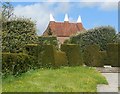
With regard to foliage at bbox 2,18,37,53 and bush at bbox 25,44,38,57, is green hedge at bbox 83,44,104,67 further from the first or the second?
bush at bbox 25,44,38,57

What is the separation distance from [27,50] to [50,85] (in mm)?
7258

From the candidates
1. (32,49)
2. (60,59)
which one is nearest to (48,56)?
(32,49)

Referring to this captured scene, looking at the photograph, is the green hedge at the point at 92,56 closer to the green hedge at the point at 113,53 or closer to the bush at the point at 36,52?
the green hedge at the point at 113,53

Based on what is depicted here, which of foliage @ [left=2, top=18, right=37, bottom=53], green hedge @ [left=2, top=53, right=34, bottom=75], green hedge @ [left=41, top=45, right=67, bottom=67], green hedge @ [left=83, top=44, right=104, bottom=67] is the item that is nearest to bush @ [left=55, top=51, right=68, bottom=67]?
green hedge @ [left=41, top=45, right=67, bottom=67]

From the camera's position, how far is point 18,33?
20938 mm

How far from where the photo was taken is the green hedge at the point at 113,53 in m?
22.7

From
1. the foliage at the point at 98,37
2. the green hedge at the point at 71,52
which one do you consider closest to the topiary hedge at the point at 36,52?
the green hedge at the point at 71,52

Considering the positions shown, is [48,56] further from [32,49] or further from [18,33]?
[18,33]

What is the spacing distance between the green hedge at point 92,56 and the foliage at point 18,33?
398 centimetres

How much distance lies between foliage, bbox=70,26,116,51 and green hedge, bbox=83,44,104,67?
388cm

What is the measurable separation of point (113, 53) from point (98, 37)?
4542mm

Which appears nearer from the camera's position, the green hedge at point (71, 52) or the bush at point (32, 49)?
the bush at point (32, 49)

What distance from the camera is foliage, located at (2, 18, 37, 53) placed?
1840 centimetres

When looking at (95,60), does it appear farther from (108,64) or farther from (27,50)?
(27,50)
